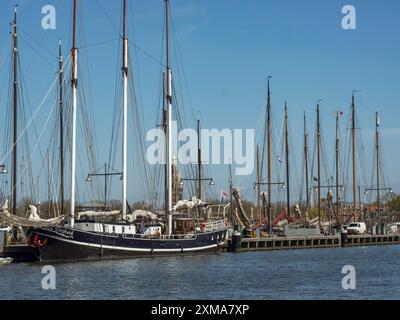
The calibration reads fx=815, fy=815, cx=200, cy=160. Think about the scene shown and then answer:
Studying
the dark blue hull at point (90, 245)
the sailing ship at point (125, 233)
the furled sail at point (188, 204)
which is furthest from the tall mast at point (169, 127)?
the furled sail at point (188, 204)

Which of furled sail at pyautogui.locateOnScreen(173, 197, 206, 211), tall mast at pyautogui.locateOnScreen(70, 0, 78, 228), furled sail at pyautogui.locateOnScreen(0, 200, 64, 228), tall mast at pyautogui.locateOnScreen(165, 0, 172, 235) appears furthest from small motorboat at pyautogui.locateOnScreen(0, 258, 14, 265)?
furled sail at pyautogui.locateOnScreen(173, 197, 206, 211)

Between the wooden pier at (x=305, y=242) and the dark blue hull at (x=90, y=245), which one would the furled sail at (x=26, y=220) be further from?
the wooden pier at (x=305, y=242)

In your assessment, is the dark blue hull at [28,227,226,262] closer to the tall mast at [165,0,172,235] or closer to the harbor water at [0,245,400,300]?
the harbor water at [0,245,400,300]

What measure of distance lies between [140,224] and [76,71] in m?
15.8

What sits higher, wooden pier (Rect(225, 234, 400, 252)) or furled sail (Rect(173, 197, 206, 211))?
furled sail (Rect(173, 197, 206, 211))

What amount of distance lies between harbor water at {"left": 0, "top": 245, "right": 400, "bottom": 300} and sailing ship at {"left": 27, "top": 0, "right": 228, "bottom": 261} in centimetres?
162

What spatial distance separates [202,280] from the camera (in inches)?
2125

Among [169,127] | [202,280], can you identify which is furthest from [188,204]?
[202,280]

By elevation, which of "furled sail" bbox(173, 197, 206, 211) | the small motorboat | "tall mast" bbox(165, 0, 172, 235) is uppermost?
"tall mast" bbox(165, 0, 172, 235)

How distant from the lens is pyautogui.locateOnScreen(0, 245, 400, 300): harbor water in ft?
148

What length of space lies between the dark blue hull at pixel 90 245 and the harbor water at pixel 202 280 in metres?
1.33

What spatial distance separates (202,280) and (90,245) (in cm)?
1668
